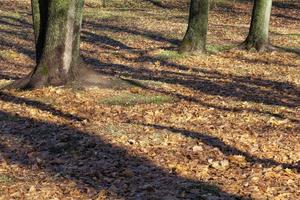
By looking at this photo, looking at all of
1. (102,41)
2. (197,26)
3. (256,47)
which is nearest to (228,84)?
(197,26)

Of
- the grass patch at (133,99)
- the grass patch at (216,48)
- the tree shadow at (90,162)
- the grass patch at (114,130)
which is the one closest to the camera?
the tree shadow at (90,162)

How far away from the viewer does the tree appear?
464 inches

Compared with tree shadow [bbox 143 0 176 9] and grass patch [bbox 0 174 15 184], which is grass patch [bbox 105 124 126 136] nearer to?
grass patch [bbox 0 174 15 184]

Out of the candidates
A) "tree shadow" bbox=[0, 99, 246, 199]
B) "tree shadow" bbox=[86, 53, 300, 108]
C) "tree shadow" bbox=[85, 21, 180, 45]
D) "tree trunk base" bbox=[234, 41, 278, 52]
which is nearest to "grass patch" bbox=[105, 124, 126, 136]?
"tree shadow" bbox=[0, 99, 246, 199]

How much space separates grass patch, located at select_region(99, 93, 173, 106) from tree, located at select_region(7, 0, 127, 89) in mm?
819

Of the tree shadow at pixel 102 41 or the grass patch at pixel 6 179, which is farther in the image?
the tree shadow at pixel 102 41

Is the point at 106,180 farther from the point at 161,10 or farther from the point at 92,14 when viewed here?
the point at 161,10

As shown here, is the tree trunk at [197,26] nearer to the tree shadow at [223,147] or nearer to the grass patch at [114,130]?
the tree shadow at [223,147]

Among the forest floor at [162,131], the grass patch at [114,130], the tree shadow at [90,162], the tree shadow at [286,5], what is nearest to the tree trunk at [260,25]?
the forest floor at [162,131]

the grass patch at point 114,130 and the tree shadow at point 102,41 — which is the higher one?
the grass patch at point 114,130

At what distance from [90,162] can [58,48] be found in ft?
15.0

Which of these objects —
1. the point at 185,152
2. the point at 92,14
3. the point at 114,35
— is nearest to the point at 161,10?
the point at 92,14

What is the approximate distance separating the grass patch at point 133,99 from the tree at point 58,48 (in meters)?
0.82

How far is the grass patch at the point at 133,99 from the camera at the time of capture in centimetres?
1139
